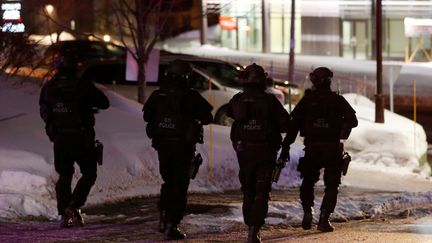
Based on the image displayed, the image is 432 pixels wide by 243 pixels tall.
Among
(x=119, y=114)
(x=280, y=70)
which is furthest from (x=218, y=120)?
(x=280, y=70)

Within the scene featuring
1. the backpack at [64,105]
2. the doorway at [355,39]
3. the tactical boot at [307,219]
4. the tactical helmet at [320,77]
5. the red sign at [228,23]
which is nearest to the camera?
the tactical helmet at [320,77]

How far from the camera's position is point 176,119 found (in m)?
8.23

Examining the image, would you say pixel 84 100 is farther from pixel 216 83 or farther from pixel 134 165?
pixel 216 83

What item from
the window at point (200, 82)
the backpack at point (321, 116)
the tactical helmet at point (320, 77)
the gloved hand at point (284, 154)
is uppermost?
the tactical helmet at point (320, 77)

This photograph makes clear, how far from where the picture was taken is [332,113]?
8883mm

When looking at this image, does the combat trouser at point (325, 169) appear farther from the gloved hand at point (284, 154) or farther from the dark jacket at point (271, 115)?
Result: the dark jacket at point (271, 115)

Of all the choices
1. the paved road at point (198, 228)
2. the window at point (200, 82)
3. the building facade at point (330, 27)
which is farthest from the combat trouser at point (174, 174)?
the building facade at point (330, 27)

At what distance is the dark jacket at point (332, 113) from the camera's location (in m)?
8.88

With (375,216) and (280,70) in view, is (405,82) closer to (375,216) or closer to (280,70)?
(280,70)

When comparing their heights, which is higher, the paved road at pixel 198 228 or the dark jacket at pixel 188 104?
the dark jacket at pixel 188 104

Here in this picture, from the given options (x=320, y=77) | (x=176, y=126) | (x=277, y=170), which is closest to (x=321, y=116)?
(x=320, y=77)

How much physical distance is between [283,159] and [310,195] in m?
0.78

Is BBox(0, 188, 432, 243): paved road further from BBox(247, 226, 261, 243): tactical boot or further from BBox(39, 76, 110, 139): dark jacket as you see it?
BBox(39, 76, 110, 139): dark jacket

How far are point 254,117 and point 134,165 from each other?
447 centimetres
